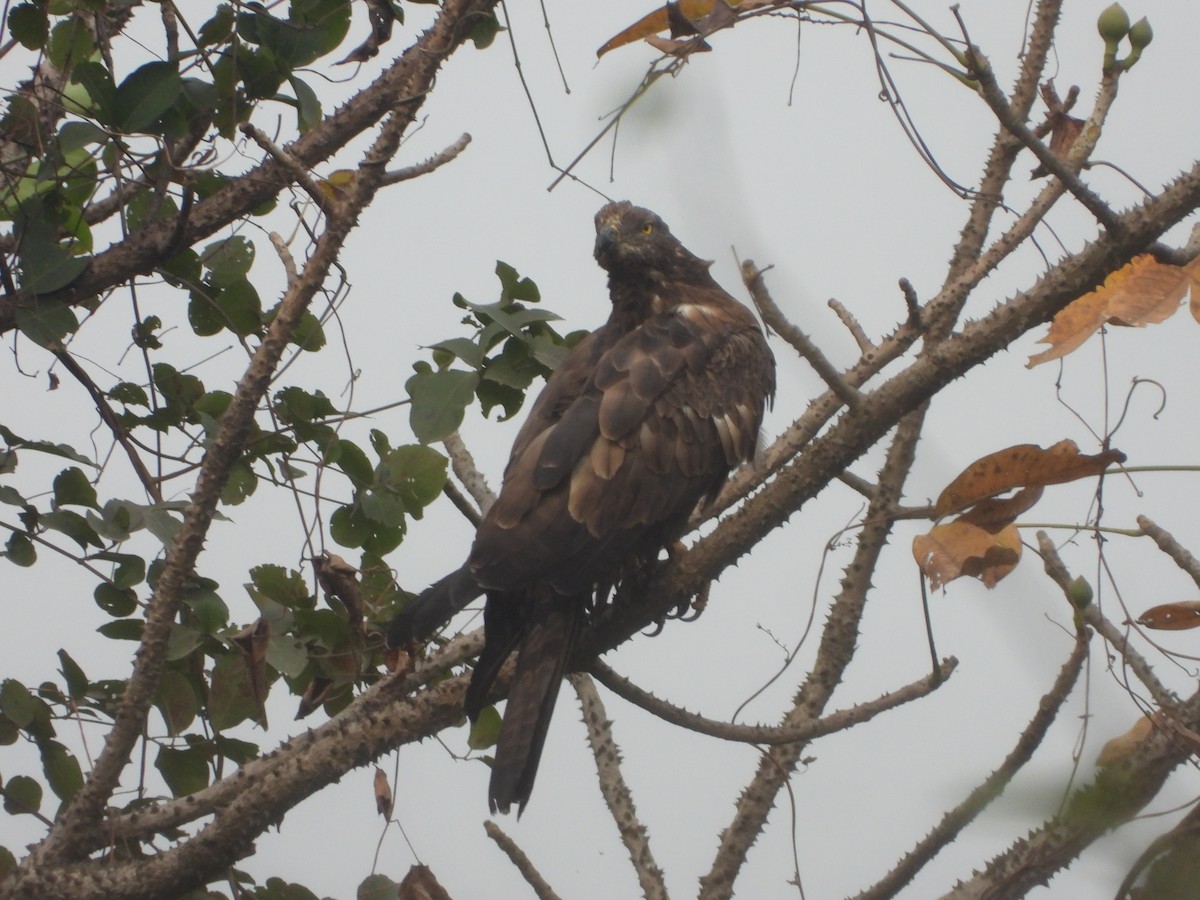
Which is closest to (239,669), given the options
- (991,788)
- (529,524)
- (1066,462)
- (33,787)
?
(33,787)

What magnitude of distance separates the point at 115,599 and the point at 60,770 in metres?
0.43

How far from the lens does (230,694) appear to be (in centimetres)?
306

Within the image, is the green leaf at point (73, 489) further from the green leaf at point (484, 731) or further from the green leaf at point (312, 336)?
the green leaf at point (484, 731)

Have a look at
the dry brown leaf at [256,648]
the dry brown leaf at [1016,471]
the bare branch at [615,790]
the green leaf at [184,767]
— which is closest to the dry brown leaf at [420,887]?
the dry brown leaf at [256,648]

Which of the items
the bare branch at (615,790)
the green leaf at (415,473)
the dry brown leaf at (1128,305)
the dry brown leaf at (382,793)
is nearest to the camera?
the dry brown leaf at (1128,305)

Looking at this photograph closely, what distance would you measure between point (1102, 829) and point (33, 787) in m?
3.00

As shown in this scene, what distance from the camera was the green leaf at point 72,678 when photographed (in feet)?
10.0

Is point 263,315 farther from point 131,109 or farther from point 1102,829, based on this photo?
point 1102,829

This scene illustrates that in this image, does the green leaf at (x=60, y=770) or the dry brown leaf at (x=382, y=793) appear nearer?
the dry brown leaf at (x=382, y=793)

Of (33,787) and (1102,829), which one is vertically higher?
(33,787)

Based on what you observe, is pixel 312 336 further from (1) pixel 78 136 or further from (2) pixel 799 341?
(2) pixel 799 341

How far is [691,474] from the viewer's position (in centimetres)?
346

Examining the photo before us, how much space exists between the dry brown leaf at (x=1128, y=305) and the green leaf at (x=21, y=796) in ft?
8.24

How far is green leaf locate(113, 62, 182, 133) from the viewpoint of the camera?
296cm
